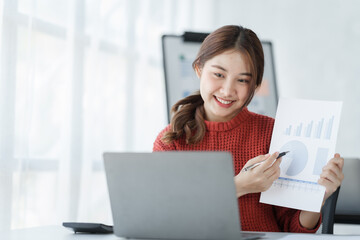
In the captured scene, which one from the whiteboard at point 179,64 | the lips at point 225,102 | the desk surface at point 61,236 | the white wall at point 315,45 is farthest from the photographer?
the white wall at point 315,45

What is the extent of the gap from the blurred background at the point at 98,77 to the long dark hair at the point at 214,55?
0.63 metres

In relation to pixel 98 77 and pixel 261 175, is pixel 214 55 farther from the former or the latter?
pixel 98 77

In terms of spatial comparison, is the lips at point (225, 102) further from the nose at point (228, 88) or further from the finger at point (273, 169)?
the finger at point (273, 169)

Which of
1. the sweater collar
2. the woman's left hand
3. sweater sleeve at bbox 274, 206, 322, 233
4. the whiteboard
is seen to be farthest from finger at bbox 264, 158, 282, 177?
the whiteboard

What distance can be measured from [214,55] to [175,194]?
1.90ft

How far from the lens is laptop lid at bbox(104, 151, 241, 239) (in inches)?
31.3

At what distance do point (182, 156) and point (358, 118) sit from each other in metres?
2.22

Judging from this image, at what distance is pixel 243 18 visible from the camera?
3.14 m

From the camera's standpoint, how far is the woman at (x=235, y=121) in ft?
4.17

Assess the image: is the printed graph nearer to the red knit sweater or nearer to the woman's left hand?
the woman's left hand

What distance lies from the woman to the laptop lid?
0.27m

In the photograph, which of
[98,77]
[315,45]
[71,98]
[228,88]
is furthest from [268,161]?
[315,45]

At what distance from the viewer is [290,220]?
1307 mm

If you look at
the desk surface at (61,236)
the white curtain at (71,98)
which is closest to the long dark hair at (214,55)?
the desk surface at (61,236)
